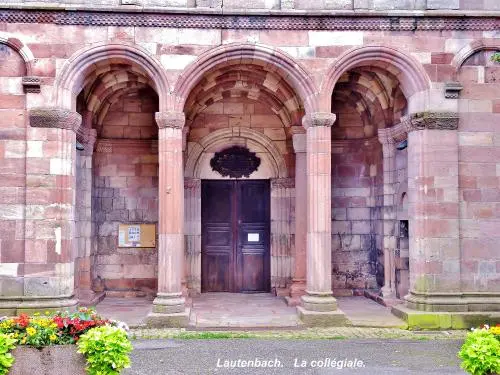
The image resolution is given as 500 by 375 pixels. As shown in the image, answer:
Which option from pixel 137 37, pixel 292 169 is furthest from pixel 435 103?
pixel 137 37

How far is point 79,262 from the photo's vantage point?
12.6 metres

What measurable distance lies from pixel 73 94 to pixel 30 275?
363 cm

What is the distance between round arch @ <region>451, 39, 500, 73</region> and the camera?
11.1 m

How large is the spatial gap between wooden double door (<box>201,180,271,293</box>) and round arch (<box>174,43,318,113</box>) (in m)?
3.61

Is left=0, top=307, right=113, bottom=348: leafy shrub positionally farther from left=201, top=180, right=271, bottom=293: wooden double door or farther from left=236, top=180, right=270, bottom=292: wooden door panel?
left=236, top=180, right=270, bottom=292: wooden door panel

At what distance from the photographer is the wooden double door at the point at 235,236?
46.5 ft

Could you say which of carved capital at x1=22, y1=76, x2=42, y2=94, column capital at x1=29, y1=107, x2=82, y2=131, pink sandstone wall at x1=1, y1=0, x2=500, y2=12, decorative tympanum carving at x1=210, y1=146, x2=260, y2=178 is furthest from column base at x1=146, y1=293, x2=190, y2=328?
pink sandstone wall at x1=1, y1=0, x2=500, y2=12

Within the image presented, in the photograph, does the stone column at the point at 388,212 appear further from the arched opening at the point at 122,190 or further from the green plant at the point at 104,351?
the green plant at the point at 104,351

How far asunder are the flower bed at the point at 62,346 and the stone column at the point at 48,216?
422cm

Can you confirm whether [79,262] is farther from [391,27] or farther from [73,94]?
[391,27]

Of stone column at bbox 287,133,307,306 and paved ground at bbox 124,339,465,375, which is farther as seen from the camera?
stone column at bbox 287,133,307,306

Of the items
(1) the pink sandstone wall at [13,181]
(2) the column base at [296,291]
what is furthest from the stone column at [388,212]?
(1) the pink sandstone wall at [13,181]

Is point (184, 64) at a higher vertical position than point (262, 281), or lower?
higher

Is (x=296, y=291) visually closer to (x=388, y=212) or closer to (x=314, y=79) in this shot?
(x=388, y=212)
